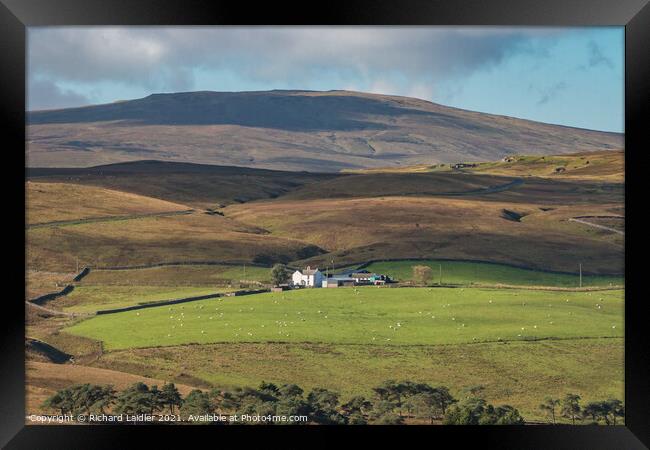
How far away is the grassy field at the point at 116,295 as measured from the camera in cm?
4188

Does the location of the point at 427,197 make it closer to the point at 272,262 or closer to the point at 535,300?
the point at 272,262

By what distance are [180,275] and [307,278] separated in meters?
6.86

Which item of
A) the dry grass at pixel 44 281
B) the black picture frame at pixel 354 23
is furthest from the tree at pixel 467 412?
the dry grass at pixel 44 281

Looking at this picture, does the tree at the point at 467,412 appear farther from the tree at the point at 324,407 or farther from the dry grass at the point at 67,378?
the dry grass at the point at 67,378

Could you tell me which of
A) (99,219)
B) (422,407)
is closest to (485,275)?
(422,407)

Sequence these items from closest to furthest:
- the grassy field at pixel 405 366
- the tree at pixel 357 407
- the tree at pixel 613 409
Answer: the tree at pixel 357 407 < the tree at pixel 613 409 < the grassy field at pixel 405 366

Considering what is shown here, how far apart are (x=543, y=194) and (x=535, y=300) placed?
34404 mm

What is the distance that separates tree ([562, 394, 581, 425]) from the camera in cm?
2783

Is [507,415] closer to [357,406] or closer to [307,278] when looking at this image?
[357,406]

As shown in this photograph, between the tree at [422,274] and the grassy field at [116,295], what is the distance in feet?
31.5

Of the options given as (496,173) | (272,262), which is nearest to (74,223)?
(272,262)

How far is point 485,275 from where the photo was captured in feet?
155

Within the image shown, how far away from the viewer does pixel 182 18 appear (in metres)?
7.19

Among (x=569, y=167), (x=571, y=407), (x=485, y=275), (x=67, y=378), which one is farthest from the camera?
(x=569, y=167)
